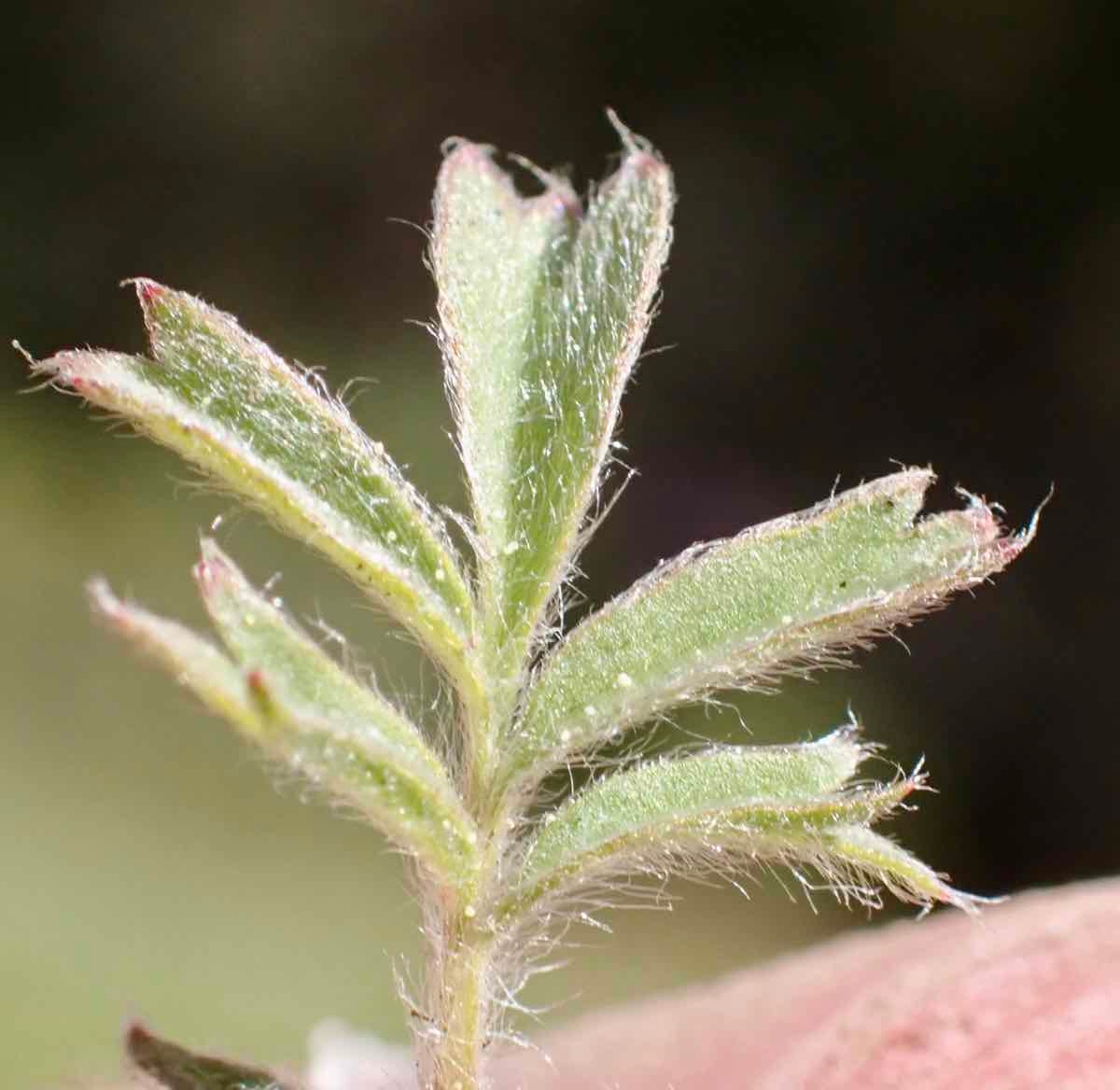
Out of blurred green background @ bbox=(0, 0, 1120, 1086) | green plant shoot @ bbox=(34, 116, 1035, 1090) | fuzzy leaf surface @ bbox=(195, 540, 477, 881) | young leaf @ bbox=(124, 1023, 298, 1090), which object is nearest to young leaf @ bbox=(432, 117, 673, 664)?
green plant shoot @ bbox=(34, 116, 1035, 1090)

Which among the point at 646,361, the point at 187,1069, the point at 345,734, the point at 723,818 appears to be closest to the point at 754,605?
the point at 723,818

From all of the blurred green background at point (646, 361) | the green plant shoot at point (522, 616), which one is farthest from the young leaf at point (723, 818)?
the blurred green background at point (646, 361)

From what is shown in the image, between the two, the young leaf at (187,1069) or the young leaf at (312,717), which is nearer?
the young leaf at (312,717)

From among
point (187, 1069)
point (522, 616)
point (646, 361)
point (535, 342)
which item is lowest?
point (187, 1069)

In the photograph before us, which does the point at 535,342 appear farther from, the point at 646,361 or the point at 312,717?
the point at 646,361

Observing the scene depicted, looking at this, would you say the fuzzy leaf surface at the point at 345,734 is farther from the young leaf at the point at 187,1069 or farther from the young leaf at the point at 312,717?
the young leaf at the point at 187,1069

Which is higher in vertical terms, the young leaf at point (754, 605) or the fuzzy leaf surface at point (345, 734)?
the young leaf at point (754, 605)
